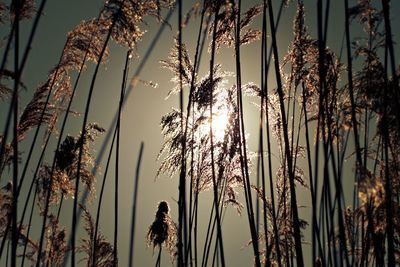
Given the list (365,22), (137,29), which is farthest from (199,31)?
(365,22)

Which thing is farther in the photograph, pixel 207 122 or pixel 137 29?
pixel 207 122

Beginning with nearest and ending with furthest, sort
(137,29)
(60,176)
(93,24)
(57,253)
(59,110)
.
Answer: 1. (137,29)
2. (93,24)
3. (59,110)
4. (60,176)
5. (57,253)

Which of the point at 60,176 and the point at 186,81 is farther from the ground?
the point at 186,81

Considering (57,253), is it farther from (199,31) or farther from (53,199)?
(199,31)

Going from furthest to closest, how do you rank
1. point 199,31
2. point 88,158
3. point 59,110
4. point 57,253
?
point 57,253
point 88,158
point 59,110
point 199,31

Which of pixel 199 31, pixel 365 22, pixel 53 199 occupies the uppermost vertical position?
pixel 365 22

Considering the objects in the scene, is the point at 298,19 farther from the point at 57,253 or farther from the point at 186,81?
the point at 57,253

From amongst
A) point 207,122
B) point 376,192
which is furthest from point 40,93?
point 376,192

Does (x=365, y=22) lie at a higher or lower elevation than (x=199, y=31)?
higher

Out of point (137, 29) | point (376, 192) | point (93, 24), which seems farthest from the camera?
point (93, 24)

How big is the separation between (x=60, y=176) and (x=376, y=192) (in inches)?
187

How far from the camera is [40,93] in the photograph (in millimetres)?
5801

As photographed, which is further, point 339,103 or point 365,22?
point 339,103

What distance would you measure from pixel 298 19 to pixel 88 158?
3436 mm
